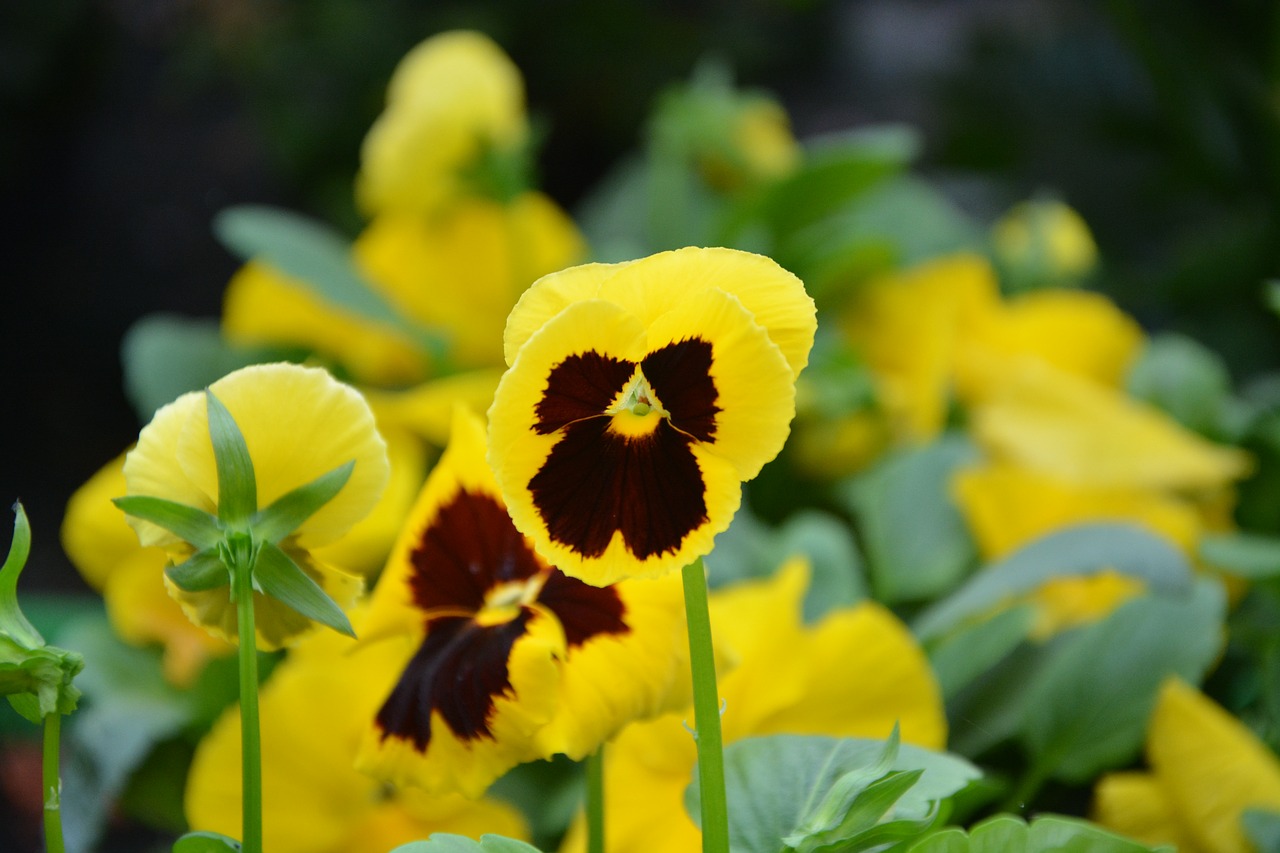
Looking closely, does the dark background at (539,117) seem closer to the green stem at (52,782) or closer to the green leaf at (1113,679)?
the green leaf at (1113,679)

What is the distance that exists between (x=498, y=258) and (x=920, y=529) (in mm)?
287

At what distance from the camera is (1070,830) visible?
9.4 inches

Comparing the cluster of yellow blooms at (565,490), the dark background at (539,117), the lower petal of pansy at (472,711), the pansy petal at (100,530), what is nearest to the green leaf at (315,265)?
the cluster of yellow blooms at (565,490)

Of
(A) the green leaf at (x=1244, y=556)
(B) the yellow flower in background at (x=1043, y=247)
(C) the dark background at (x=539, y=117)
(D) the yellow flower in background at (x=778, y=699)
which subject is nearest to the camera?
(D) the yellow flower in background at (x=778, y=699)

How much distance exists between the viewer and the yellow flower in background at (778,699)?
1.05ft

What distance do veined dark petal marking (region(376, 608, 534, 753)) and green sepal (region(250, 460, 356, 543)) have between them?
0.05m

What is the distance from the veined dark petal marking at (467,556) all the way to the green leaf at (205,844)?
0.06 meters

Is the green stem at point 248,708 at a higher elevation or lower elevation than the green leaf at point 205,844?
higher

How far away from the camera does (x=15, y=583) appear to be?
0.21 meters

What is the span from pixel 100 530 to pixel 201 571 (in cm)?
29

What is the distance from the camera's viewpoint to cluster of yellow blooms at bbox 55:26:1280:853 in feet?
0.67

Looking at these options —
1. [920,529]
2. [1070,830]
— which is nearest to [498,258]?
[920,529]

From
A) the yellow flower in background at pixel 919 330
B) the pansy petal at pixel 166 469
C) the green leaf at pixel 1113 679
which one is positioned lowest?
the green leaf at pixel 1113 679

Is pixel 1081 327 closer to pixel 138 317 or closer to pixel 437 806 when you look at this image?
pixel 437 806
